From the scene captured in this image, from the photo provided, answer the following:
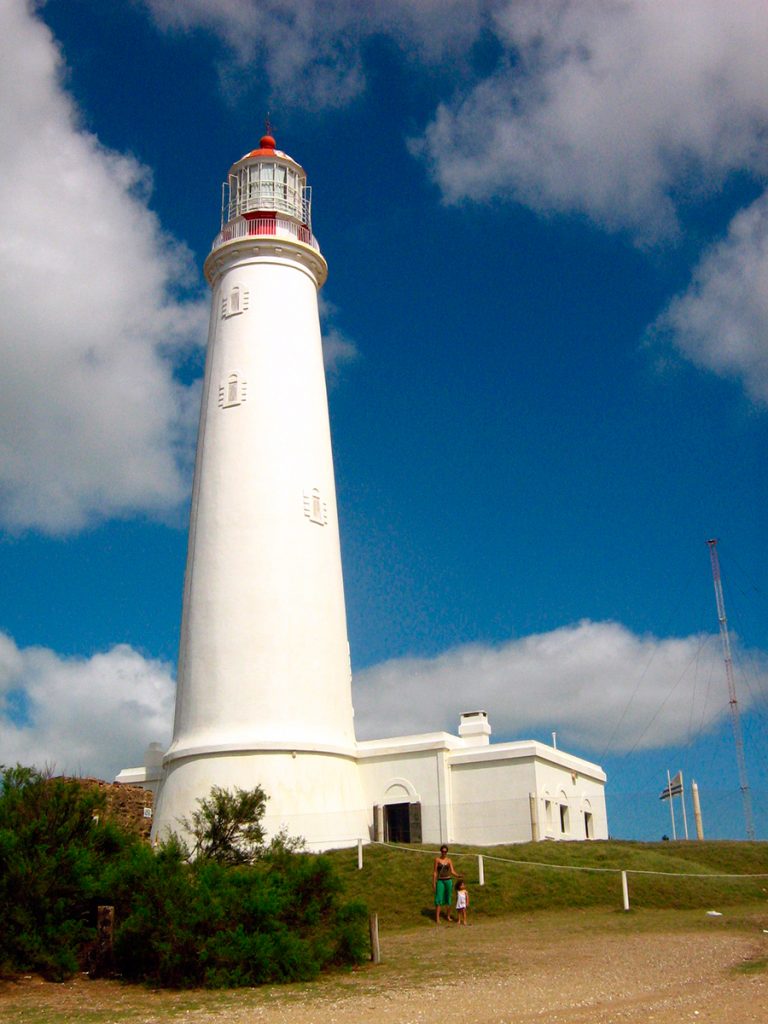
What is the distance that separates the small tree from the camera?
1689 cm

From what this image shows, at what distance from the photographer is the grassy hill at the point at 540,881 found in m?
20.8

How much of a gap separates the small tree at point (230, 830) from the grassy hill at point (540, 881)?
414 cm

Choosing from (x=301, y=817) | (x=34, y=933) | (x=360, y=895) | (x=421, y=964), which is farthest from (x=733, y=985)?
(x=301, y=817)

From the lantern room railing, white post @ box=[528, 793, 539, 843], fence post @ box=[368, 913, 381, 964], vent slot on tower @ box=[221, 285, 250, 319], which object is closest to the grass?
fence post @ box=[368, 913, 381, 964]

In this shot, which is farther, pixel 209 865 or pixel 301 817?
pixel 301 817

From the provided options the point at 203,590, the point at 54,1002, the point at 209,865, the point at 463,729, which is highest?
the point at 203,590

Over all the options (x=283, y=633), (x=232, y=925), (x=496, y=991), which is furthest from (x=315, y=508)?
(x=496, y=991)

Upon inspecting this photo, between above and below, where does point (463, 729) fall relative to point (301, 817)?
above

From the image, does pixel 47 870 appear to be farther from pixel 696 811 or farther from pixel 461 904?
pixel 696 811

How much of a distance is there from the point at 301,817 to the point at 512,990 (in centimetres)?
1354

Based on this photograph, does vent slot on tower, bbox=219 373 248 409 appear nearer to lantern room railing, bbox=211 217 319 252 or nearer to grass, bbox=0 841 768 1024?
lantern room railing, bbox=211 217 319 252

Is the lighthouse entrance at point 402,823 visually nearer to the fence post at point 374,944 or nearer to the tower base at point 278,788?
the tower base at point 278,788

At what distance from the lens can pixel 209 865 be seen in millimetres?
15008

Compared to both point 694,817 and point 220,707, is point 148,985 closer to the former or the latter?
point 220,707
